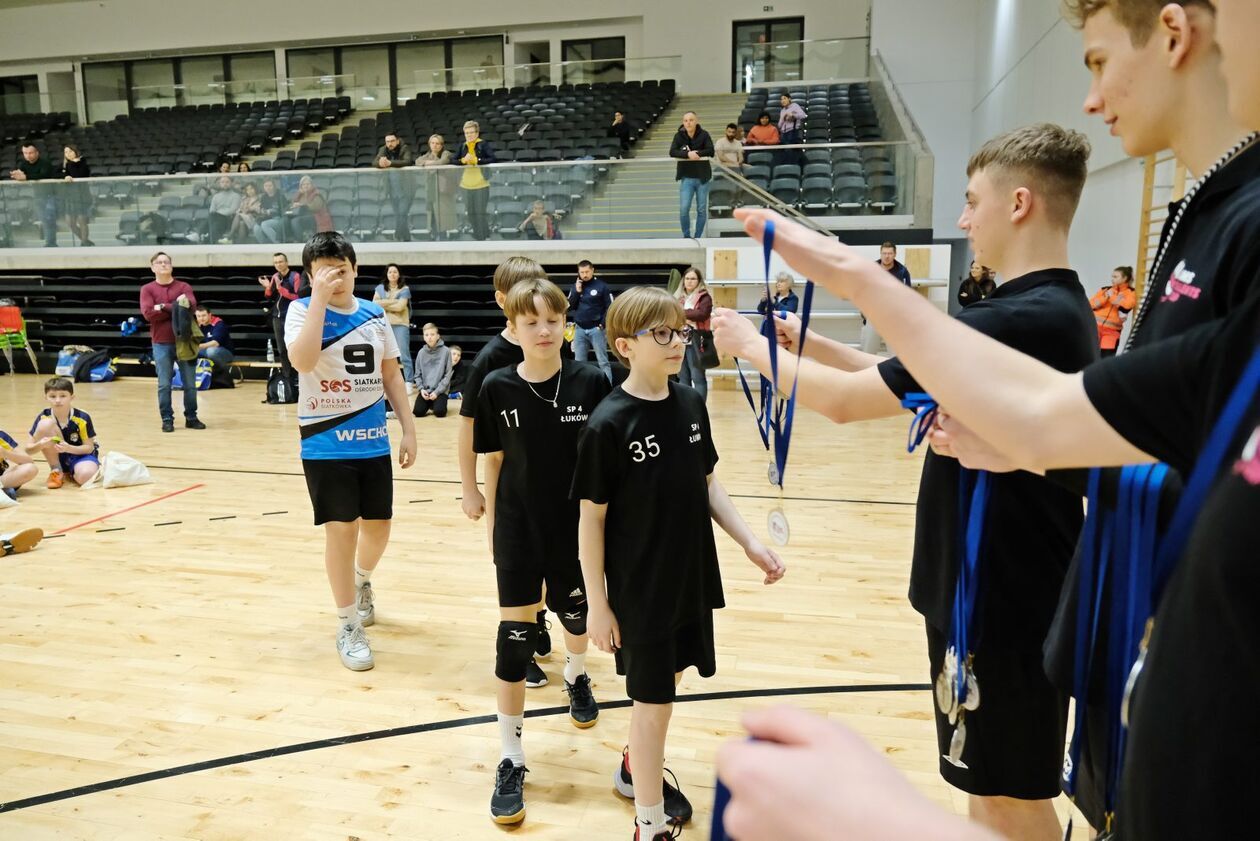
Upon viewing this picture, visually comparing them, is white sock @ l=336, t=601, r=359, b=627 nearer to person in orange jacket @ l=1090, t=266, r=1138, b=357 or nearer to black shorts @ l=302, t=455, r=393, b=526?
black shorts @ l=302, t=455, r=393, b=526

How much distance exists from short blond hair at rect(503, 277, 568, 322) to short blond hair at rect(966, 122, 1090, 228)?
1478 mm

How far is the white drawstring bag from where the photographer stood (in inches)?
260

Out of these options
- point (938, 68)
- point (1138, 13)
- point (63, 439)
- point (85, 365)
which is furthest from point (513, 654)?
point (938, 68)

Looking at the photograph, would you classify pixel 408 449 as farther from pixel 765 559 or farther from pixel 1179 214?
pixel 1179 214

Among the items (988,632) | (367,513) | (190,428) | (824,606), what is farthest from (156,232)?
(988,632)

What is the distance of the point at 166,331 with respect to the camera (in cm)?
880

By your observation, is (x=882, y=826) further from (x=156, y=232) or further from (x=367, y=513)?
(x=156, y=232)

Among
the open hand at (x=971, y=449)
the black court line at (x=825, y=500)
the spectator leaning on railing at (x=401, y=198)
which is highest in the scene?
the spectator leaning on railing at (x=401, y=198)

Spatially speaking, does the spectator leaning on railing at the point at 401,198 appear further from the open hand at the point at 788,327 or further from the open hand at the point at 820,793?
the open hand at the point at 820,793

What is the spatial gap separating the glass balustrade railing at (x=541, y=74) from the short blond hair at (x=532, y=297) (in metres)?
16.7

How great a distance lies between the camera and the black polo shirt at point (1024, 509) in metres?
1.55

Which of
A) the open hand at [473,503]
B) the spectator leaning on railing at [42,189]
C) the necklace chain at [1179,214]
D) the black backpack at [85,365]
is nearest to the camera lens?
the necklace chain at [1179,214]

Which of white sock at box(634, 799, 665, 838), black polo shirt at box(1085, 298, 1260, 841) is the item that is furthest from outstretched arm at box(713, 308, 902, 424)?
white sock at box(634, 799, 665, 838)


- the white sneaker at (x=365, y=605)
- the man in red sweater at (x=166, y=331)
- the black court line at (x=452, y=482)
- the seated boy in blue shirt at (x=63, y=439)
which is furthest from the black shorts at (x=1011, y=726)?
the man in red sweater at (x=166, y=331)
